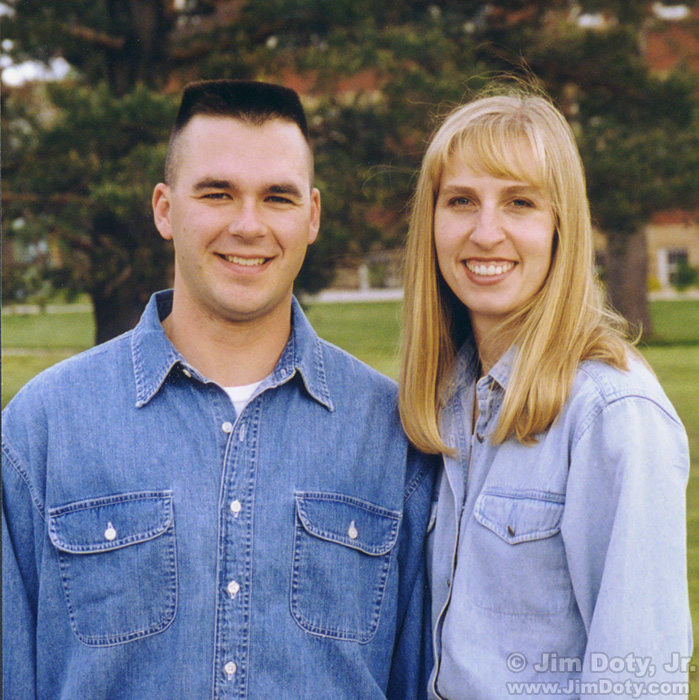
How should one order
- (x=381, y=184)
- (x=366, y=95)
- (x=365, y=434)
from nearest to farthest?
(x=365, y=434) < (x=381, y=184) < (x=366, y=95)

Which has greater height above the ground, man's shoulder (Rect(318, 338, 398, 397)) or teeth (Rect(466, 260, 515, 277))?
teeth (Rect(466, 260, 515, 277))

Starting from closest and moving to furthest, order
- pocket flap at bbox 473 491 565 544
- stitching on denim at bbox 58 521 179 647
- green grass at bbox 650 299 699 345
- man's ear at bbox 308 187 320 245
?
1. pocket flap at bbox 473 491 565 544
2. stitching on denim at bbox 58 521 179 647
3. man's ear at bbox 308 187 320 245
4. green grass at bbox 650 299 699 345

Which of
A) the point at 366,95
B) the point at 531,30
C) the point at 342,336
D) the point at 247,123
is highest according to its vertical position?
the point at 531,30

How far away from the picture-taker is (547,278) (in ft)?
6.61

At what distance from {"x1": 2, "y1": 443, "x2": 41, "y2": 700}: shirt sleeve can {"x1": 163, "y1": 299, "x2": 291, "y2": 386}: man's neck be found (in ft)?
1.51

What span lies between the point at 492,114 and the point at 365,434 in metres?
0.77

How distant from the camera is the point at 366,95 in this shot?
7918 millimetres

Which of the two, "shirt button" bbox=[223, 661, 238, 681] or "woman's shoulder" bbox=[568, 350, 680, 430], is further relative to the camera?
"shirt button" bbox=[223, 661, 238, 681]

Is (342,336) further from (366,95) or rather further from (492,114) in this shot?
(492,114)

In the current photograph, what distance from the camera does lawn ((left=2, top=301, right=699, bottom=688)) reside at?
7496 mm

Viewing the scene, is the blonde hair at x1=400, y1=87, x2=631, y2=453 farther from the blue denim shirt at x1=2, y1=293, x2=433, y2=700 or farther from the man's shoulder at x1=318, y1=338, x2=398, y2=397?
the blue denim shirt at x1=2, y1=293, x2=433, y2=700

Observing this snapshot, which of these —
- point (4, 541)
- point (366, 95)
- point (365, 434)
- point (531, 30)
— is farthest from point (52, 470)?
point (531, 30)

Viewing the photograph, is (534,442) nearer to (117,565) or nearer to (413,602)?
(413,602)

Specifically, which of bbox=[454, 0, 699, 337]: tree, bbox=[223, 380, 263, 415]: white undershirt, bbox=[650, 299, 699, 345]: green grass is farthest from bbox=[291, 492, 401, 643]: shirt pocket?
bbox=[650, 299, 699, 345]: green grass
